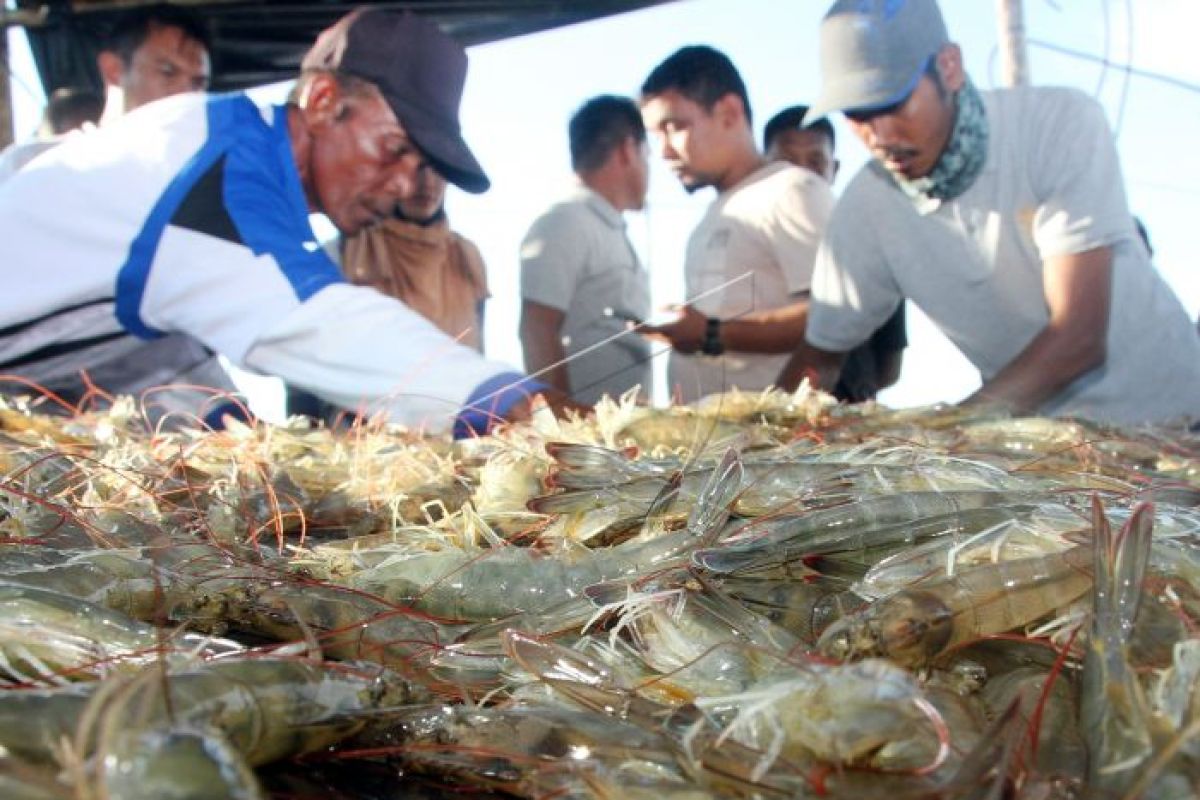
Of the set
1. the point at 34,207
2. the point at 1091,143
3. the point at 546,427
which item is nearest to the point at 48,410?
the point at 34,207

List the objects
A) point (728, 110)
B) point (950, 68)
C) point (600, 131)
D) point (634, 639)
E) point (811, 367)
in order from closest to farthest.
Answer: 1. point (634, 639)
2. point (950, 68)
3. point (811, 367)
4. point (728, 110)
5. point (600, 131)

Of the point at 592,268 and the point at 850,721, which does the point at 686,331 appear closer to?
the point at 592,268

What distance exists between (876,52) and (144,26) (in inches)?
112

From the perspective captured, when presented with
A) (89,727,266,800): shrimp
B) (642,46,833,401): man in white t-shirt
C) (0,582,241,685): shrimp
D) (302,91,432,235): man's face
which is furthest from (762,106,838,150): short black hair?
(89,727,266,800): shrimp

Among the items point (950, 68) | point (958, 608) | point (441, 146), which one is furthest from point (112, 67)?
point (958, 608)

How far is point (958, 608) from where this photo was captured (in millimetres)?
1012

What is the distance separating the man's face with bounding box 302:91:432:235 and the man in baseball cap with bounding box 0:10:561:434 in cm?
43

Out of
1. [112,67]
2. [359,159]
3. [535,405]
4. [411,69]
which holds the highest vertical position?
[112,67]

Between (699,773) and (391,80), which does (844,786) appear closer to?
(699,773)

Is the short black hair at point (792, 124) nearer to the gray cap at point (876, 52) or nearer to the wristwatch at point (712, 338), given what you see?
the gray cap at point (876, 52)

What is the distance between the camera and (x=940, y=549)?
1.17 metres

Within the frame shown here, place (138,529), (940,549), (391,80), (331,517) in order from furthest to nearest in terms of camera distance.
→ (391,80), (331,517), (138,529), (940,549)

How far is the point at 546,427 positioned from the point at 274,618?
4.08 ft

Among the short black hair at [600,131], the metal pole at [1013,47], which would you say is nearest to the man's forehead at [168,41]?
the short black hair at [600,131]
